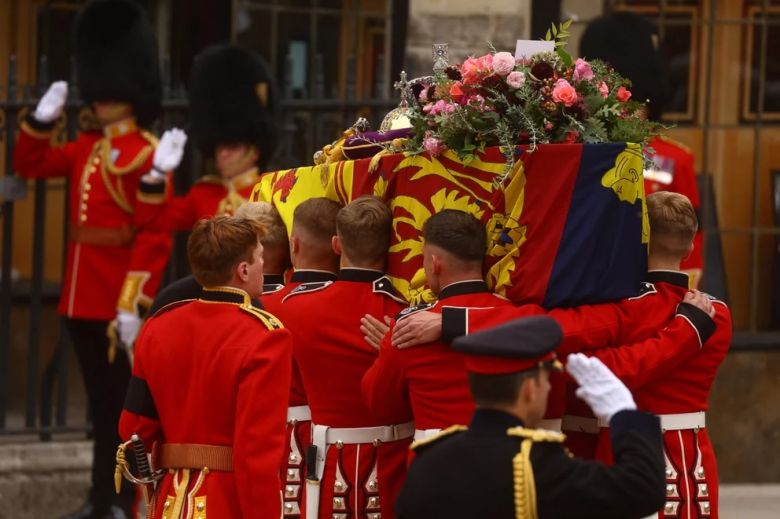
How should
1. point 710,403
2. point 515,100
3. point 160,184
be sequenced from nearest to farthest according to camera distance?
point 515,100, point 160,184, point 710,403

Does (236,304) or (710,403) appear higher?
(236,304)

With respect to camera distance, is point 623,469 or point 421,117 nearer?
point 623,469

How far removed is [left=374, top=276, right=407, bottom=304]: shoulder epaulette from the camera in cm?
565

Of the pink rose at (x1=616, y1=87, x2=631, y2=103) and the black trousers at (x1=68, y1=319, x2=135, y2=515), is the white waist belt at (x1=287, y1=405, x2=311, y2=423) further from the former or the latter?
the black trousers at (x1=68, y1=319, x2=135, y2=515)

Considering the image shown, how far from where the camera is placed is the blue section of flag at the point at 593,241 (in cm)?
527

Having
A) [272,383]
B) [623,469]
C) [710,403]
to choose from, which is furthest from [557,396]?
[710,403]

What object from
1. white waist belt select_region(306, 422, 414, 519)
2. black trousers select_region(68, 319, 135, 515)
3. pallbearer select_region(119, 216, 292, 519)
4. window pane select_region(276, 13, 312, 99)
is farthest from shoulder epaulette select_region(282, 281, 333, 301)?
window pane select_region(276, 13, 312, 99)

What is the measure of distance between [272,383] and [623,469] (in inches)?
52.8

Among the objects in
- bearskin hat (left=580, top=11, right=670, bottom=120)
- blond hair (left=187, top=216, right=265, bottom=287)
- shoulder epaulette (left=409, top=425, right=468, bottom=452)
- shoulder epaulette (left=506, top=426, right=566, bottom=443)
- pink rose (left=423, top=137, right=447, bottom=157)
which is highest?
bearskin hat (left=580, top=11, right=670, bottom=120)

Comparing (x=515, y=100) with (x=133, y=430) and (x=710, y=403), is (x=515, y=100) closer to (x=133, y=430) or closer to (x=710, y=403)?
(x=133, y=430)

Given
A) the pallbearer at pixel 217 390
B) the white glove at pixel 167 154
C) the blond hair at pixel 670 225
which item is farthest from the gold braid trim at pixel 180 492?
the white glove at pixel 167 154

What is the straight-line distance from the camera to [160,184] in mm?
8539

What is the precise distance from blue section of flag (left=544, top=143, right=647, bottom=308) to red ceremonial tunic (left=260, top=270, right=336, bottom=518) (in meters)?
0.92

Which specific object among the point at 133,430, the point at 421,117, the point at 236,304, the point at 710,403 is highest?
the point at 421,117
